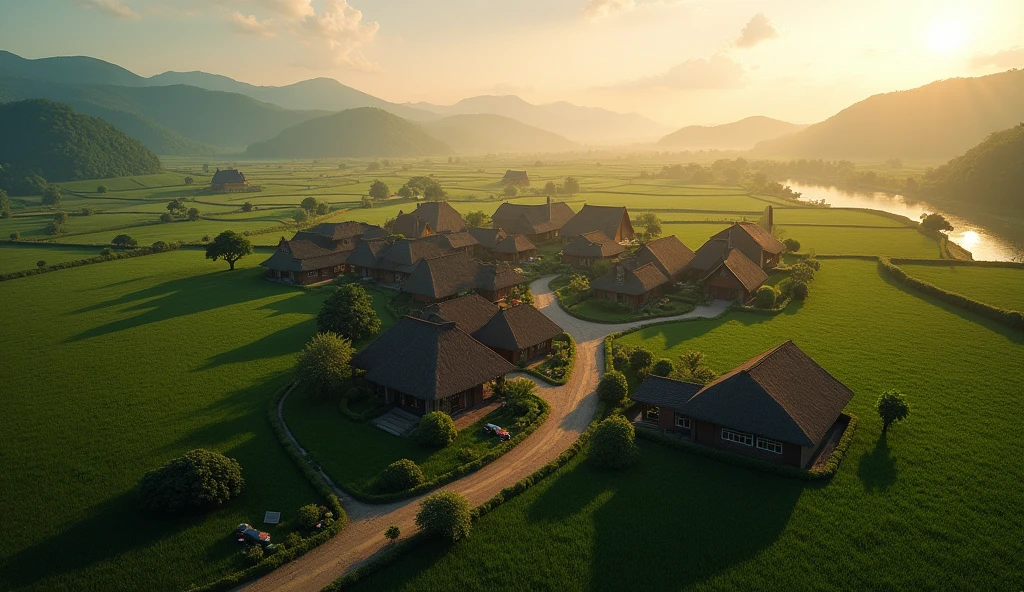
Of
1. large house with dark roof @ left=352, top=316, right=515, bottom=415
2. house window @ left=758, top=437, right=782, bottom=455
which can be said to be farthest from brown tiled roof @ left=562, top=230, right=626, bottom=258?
house window @ left=758, top=437, right=782, bottom=455

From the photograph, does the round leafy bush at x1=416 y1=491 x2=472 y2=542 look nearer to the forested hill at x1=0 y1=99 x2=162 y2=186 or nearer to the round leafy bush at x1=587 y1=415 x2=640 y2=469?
the round leafy bush at x1=587 y1=415 x2=640 y2=469

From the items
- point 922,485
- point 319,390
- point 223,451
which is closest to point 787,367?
point 922,485

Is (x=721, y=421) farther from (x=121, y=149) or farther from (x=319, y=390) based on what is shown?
(x=121, y=149)

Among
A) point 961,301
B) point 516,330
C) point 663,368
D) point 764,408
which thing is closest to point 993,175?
point 961,301

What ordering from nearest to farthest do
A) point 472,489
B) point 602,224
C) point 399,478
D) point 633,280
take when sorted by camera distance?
point 399,478 → point 472,489 → point 633,280 → point 602,224

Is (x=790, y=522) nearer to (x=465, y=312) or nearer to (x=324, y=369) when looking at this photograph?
(x=324, y=369)
